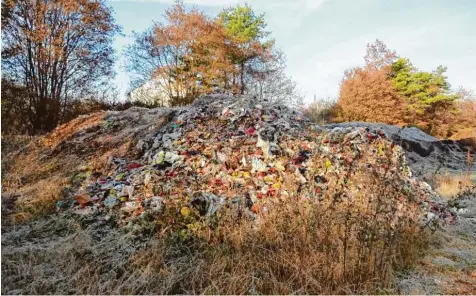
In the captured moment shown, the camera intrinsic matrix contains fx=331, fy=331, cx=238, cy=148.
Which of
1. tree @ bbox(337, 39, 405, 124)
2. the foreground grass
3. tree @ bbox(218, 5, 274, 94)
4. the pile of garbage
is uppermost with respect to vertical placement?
tree @ bbox(218, 5, 274, 94)

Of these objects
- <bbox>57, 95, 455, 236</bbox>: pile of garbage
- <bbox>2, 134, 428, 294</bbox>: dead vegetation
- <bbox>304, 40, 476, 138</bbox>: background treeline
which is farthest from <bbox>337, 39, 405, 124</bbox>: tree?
<bbox>2, 134, 428, 294</bbox>: dead vegetation

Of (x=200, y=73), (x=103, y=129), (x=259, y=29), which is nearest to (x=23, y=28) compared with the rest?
(x=103, y=129)

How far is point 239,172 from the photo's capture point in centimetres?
364

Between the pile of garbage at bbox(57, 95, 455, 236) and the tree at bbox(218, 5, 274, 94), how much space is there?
10.6 metres

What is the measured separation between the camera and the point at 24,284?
6.66ft

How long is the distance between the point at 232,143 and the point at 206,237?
1.74 metres

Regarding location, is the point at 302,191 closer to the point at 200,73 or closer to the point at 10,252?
the point at 10,252

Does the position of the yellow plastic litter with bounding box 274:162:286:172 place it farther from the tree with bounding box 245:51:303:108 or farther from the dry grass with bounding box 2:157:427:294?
the tree with bounding box 245:51:303:108

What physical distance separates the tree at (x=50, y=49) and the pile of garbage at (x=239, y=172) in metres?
4.94

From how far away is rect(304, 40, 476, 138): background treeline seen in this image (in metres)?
14.7

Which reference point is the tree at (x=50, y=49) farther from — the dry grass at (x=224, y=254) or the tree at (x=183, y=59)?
the dry grass at (x=224, y=254)

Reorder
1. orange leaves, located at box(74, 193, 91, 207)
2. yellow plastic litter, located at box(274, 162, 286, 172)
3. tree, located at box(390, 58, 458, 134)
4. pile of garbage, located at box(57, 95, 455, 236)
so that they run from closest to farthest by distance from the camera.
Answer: pile of garbage, located at box(57, 95, 455, 236) < orange leaves, located at box(74, 193, 91, 207) < yellow plastic litter, located at box(274, 162, 286, 172) < tree, located at box(390, 58, 458, 134)

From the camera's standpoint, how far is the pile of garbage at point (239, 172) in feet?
9.70

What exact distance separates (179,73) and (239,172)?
32.5 ft
